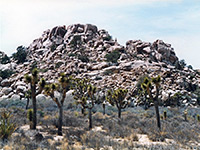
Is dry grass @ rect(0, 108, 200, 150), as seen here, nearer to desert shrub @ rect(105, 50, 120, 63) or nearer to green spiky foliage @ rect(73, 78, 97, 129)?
green spiky foliage @ rect(73, 78, 97, 129)

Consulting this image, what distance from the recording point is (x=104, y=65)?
153ft

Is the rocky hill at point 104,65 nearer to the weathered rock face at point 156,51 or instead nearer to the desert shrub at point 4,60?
the weathered rock face at point 156,51

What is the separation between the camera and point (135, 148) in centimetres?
853

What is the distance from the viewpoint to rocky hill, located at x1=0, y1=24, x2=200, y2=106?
3763cm

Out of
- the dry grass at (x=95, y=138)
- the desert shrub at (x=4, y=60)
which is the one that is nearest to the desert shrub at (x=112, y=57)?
the dry grass at (x=95, y=138)

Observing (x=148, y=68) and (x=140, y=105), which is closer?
(x=140, y=105)

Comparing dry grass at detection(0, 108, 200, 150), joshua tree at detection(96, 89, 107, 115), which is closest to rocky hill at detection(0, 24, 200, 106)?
joshua tree at detection(96, 89, 107, 115)

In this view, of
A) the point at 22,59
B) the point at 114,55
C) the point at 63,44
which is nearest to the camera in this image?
the point at 114,55

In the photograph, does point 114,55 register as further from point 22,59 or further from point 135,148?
point 135,148

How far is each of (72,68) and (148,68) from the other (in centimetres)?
2104

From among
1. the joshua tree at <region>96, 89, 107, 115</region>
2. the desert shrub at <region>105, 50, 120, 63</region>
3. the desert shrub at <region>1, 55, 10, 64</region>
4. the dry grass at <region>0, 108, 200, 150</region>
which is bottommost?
the dry grass at <region>0, 108, 200, 150</region>

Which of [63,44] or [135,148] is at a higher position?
[63,44]

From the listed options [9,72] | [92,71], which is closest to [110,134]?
[92,71]

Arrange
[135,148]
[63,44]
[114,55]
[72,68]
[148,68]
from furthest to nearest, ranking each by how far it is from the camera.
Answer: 1. [63,44]
2. [114,55]
3. [72,68]
4. [148,68]
5. [135,148]
